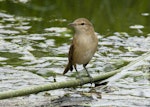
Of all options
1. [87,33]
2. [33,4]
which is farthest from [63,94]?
[33,4]

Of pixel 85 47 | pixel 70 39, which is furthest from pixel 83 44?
pixel 70 39

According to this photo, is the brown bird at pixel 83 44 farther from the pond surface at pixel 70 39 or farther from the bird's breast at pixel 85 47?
the pond surface at pixel 70 39

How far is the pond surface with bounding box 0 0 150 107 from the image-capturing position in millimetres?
A: 6283

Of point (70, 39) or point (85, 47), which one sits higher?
point (70, 39)

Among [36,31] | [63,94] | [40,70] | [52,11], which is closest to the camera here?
[63,94]

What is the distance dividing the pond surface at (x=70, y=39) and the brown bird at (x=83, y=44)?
1.27 ft

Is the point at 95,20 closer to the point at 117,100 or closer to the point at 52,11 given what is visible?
the point at 52,11

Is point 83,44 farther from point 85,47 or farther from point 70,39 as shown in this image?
point 70,39

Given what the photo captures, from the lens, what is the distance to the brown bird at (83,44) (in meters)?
6.50

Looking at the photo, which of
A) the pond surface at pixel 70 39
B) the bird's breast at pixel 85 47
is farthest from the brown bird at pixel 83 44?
the pond surface at pixel 70 39

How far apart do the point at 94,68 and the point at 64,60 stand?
590 millimetres

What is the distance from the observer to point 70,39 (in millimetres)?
9375

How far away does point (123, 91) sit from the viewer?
6.18 meters

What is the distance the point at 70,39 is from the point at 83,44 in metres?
2.86
